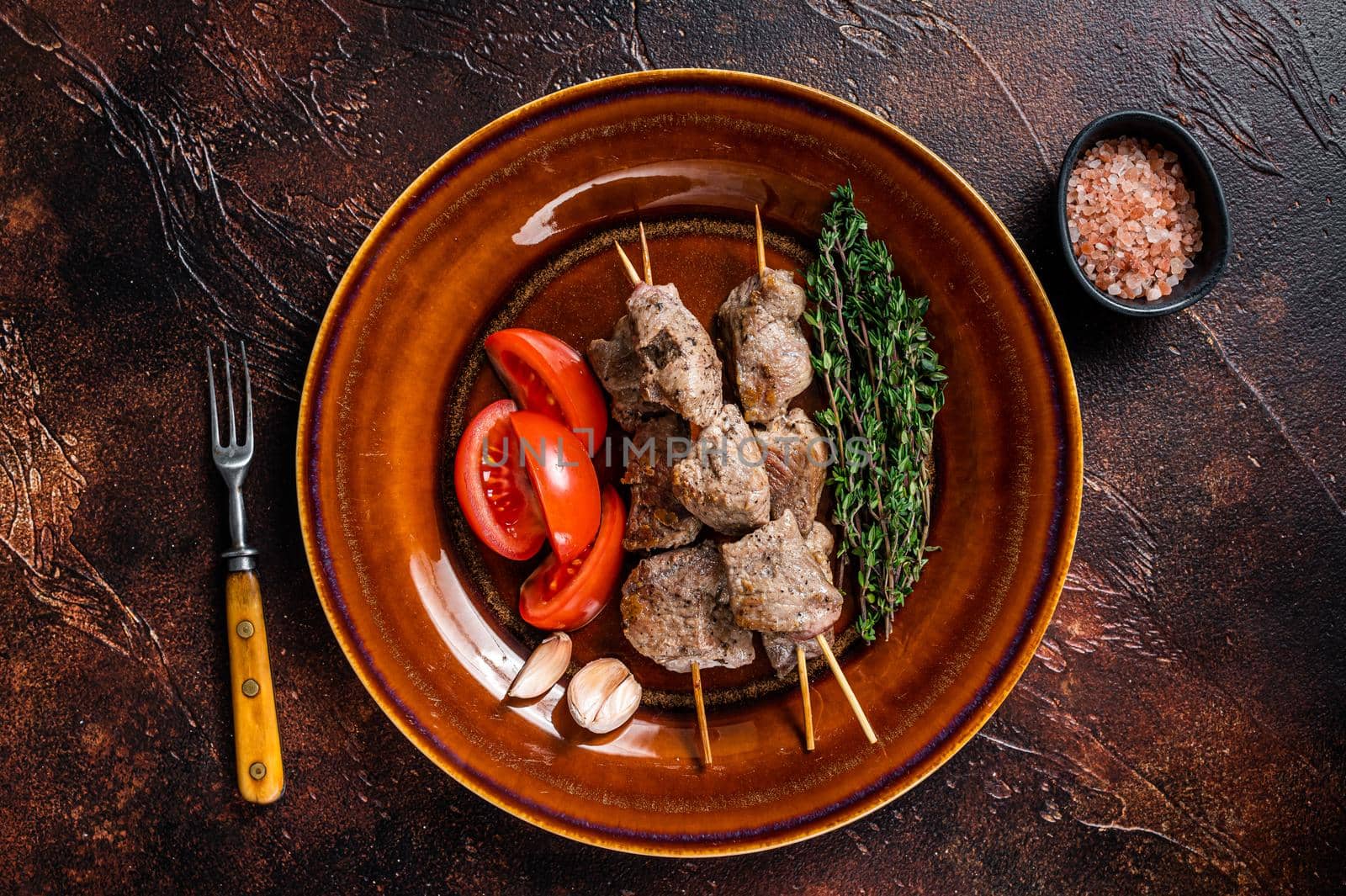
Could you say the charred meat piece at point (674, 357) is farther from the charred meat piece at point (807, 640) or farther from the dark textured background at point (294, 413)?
the dark textured background at point (294, 413)

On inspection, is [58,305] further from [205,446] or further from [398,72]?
[398,72]

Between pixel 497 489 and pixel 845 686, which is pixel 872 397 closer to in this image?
pixel 845 686

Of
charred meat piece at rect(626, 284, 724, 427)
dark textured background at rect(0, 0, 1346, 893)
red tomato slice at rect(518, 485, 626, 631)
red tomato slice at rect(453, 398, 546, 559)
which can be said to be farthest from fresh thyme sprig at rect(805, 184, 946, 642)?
red tomato slice at rect(453, 398, 546, 559)

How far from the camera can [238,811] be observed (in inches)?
131

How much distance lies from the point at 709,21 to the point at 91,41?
2.60 metres

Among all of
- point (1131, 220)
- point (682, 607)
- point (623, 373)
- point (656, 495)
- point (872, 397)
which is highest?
point (1131, 220)

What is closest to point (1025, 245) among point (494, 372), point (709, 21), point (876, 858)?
point (709, 21)

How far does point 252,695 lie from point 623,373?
2.03 metres

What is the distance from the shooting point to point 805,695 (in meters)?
3.08

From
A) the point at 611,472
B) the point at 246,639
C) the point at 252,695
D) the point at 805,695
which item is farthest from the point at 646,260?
the point at 252,695

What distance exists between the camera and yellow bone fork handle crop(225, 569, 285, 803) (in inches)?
125

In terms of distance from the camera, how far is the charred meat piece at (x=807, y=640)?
3.02 metres

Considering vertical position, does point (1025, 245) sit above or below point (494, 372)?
above

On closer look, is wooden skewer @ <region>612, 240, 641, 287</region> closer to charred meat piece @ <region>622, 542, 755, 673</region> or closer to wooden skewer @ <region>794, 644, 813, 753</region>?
charred meat piece @ <region>622, 542, 755, 673</region>
